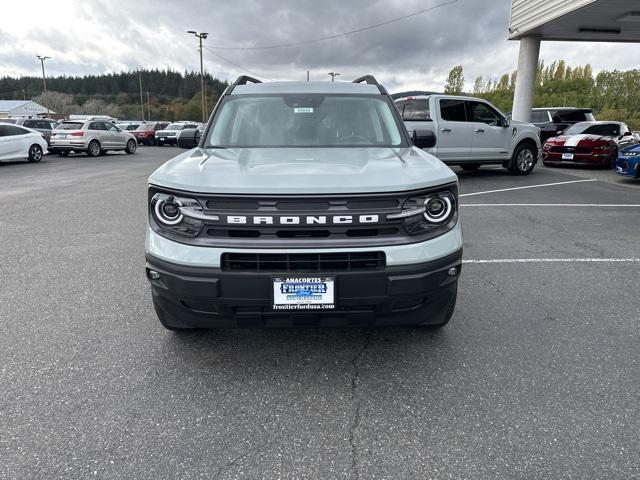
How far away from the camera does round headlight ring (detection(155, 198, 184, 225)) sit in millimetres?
2533

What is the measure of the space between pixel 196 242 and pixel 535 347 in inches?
94.0

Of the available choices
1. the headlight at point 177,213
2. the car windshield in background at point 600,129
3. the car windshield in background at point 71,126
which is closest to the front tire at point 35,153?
the car windshield in background at point 71,126

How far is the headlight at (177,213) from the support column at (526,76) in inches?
734

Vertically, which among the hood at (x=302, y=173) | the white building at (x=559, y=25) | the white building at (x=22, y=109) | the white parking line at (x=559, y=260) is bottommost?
the white parking line at (x=559, y=260)

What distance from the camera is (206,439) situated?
7.34 ft

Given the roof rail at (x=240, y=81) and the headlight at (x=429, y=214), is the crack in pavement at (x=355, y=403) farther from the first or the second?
the roof rail at (x=240, y=81)

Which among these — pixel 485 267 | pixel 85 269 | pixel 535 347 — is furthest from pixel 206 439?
pixel 485 267

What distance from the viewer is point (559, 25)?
51.7 ft

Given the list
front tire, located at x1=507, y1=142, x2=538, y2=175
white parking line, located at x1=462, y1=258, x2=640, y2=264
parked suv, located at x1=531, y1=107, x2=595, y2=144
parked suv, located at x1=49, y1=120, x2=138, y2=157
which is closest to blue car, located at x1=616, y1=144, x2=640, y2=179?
front tire, located at x1=507, y1=142, x2=538, y2=175

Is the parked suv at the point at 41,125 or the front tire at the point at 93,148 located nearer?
the front tire at the point at 93,148

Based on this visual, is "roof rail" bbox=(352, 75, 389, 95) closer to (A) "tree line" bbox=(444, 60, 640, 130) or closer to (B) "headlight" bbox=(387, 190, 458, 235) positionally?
(B) "headlight" bbox=(387, 190, 458, 235)

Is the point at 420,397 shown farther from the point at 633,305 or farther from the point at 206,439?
the point at 633,305

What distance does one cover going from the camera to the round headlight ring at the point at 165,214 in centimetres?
253

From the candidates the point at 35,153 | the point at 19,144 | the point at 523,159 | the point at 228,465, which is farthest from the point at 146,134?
the point at 228,465
